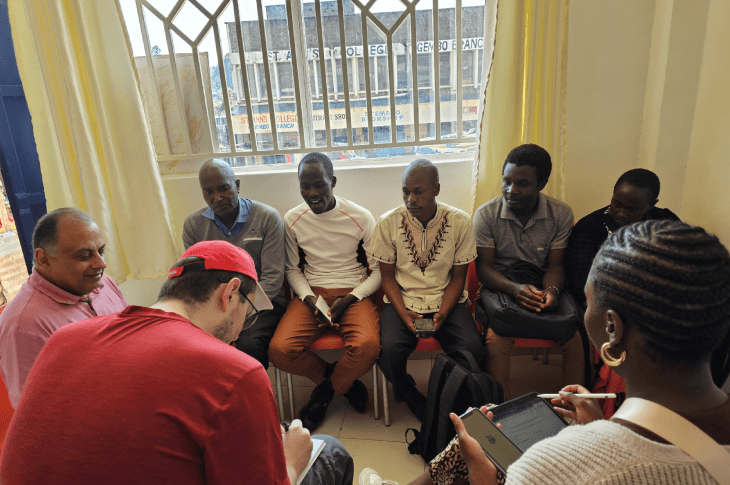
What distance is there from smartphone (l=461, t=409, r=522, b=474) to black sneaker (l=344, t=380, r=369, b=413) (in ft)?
3.84

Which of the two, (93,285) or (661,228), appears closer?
(661,228)

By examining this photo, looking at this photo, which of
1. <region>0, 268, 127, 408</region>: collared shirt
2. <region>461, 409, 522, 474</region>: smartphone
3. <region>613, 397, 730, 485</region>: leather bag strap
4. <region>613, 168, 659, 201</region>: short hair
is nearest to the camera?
<region>613, 397, 730, 485</region>: leather bag strap

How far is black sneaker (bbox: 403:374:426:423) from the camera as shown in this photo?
230 cm

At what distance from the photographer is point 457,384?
1.79 metres

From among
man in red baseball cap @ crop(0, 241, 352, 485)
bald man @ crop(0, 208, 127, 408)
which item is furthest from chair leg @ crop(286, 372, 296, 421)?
man in red baseball cap @ crop(0, 241, 352, 485)

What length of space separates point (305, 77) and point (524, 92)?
4.57 feet

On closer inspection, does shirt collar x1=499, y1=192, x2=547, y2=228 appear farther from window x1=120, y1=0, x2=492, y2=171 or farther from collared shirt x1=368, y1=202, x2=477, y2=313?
window x1=120, y1=0, x2=492, y2=171

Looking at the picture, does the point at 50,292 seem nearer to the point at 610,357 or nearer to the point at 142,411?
the point at 142,411

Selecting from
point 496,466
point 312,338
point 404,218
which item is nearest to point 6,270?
point 312,338

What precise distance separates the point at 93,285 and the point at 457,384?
1.55 m

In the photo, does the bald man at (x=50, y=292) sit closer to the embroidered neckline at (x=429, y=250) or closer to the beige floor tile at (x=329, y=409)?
the beige floor tile at (x=329, y=409)

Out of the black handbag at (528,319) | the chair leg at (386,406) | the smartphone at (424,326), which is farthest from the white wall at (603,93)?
the chair leg at (386,406)

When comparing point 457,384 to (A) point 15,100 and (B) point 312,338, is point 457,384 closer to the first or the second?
(B) point 312,338

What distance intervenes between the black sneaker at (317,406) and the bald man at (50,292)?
1179 mm
